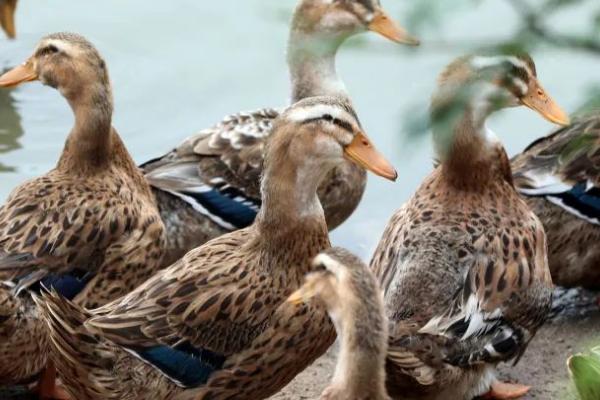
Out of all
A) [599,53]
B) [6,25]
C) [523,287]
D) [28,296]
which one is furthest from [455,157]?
[6,25]

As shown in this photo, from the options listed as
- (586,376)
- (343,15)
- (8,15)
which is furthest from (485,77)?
(8,15)

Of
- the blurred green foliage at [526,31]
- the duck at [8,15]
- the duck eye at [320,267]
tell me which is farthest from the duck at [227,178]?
the blurred green foliage at [526,31]

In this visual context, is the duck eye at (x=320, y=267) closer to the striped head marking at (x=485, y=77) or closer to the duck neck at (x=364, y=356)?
the duck neck at (x=364, y=356)

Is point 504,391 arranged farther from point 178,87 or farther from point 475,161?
point 178,87

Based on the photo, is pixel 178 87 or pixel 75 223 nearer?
pixel 75 223

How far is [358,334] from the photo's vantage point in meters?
4.44

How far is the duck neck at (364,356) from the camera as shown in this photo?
4.45 m

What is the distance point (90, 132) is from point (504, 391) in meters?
2.12

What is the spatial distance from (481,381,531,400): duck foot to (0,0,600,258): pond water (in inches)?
68.7

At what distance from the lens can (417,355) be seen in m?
5.14

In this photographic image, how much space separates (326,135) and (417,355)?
0.90 metres

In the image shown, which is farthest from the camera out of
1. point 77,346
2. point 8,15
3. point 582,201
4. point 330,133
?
point 8,15

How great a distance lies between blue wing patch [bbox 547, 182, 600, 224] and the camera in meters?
6.47

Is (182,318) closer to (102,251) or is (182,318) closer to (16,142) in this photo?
(102,251)
